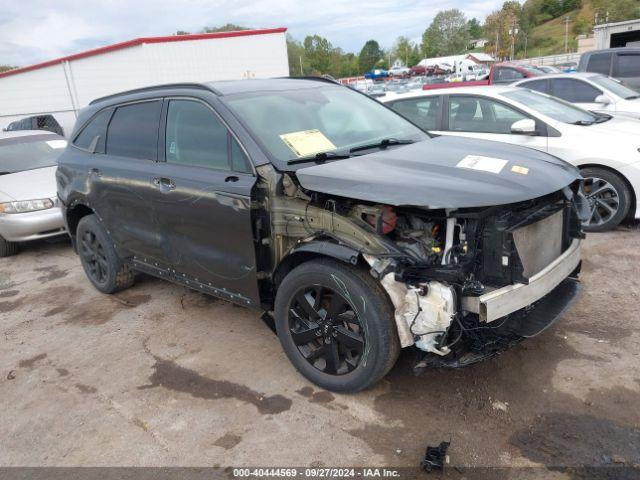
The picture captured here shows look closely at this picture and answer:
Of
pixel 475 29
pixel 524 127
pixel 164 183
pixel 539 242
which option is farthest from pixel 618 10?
pixel 164 183

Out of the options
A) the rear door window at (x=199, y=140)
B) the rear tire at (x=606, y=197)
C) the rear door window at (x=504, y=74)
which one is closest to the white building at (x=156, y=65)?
the rear door window at (x=504, y=74)

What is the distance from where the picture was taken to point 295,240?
3084mm

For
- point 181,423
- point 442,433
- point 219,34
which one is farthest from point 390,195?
point 219,34

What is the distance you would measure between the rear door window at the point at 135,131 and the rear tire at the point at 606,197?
4.39m

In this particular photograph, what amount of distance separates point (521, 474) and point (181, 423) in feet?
6.12

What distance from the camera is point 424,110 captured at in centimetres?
658

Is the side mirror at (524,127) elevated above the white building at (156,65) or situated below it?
below

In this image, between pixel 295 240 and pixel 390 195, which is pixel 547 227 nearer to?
pixel 390 195

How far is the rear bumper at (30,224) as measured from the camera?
6293mm

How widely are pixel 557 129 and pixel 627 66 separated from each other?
7104 mm

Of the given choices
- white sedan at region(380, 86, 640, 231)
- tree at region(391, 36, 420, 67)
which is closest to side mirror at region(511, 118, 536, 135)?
white sedan at region(380, 86, 640, 231)

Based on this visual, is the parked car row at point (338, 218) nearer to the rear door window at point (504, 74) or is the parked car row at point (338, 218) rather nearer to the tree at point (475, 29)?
the rear door window at point (504, 74)

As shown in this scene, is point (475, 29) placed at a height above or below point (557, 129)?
above

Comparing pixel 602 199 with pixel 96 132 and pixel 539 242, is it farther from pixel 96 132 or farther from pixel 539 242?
pixel 96 132
